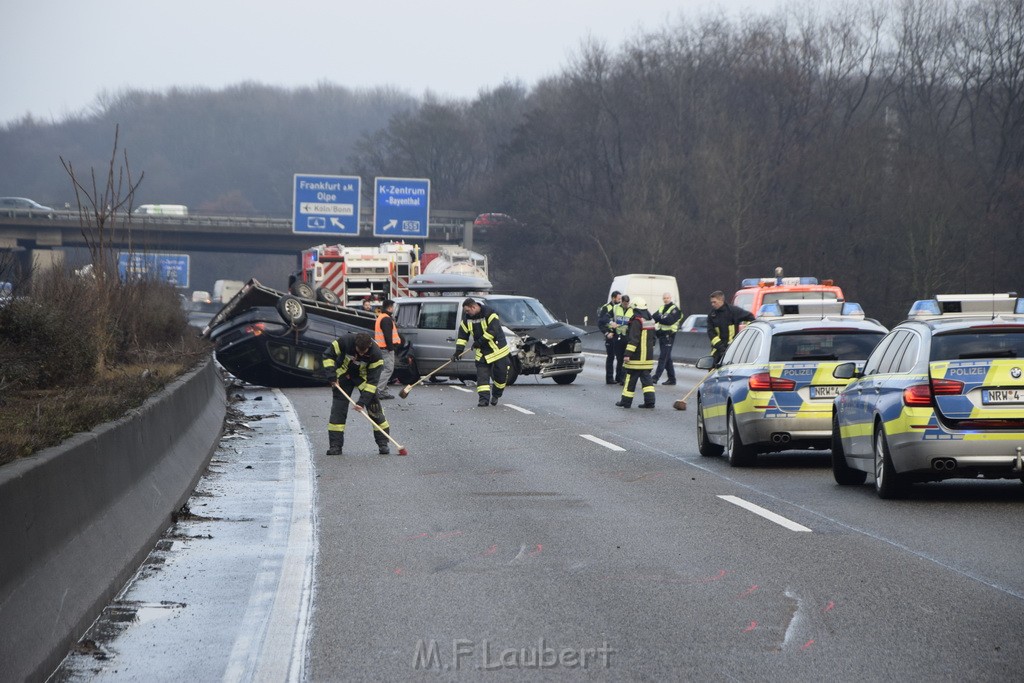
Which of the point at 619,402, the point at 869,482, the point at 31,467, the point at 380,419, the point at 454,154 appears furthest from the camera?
the point at 454,154

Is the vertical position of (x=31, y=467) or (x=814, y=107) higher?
(x=814, y=107)

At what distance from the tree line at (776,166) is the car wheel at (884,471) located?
37.3 meters

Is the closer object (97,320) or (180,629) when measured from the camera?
(180,629)

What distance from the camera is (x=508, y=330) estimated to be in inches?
1110

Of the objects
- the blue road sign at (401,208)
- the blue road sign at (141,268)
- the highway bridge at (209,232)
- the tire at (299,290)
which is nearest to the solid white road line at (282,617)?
the blue road sign at (141,268)

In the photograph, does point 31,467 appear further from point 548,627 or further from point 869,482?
point 869,482

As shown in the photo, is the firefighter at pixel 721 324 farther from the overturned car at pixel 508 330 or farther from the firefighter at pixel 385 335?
the firefighter at pixel 385 335

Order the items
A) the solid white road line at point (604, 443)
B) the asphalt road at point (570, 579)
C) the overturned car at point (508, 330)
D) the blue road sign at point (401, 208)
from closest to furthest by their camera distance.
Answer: the asphalt road at point (570, 579)
the solid white road line at point (604, 443)
the overturned car at point (508, 330)
the blue road sign at point (401, 208)

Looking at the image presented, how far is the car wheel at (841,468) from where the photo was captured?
41.8ft

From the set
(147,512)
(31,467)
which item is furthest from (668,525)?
(31,467)

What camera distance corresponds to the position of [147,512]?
9305mm

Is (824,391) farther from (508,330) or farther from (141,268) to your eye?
(141,268)

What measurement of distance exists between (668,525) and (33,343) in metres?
7.21

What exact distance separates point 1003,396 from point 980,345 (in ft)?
1.46
